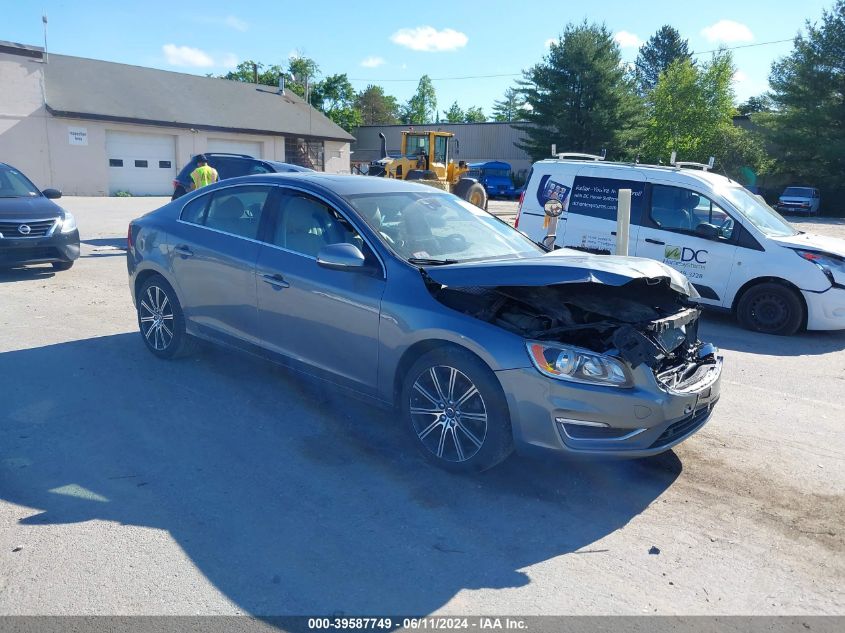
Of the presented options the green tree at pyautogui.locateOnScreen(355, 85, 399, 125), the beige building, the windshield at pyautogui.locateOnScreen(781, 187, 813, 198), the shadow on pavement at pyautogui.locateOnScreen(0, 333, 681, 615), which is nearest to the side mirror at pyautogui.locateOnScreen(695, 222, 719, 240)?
the shadow on pavement at pyautogui.locateOnScreen(0, 333, 681, 615)

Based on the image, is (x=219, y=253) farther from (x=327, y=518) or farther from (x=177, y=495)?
(x=327, y=518)

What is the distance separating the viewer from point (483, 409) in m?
4.14

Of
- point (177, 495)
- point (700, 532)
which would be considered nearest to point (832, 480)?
point (700, 532)

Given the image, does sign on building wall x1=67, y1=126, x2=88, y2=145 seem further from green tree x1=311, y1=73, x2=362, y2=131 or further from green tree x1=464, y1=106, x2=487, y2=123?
green tree x1=464, y1=106, x2=487, y2=123

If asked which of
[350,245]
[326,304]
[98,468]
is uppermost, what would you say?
[350,245]

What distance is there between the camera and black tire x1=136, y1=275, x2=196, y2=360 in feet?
20.4

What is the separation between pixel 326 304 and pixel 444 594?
7.55 feet

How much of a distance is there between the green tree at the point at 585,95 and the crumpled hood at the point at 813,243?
3505 cm

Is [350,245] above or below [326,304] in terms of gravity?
above

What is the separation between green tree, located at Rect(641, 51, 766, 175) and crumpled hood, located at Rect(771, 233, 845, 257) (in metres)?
38.6

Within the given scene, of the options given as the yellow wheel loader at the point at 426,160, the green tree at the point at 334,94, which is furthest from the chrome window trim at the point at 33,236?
the green tree at the point at 334,94

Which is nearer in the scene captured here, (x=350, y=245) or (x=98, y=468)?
(x=98, y=468)

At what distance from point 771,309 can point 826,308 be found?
0.60m

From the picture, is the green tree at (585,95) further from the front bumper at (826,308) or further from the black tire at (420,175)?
the front bumper at (826,308)
